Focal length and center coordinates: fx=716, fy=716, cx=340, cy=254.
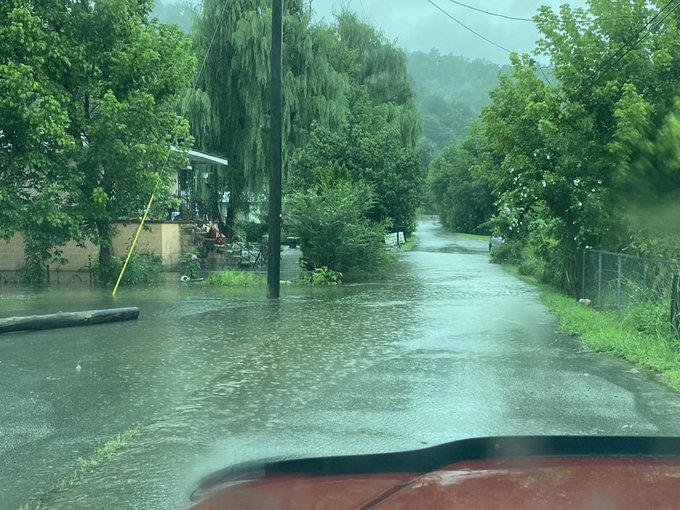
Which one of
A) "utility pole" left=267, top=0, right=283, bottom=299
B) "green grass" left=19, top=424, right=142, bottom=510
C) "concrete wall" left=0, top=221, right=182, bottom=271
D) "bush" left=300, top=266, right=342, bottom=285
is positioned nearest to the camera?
"green grass" left=19, top=424, right=142, bottom=510

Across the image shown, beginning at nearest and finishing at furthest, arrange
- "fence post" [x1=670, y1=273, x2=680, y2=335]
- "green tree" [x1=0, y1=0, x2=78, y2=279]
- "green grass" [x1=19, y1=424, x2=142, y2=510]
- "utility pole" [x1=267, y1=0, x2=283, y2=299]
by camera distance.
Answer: "green grass" [x1=19, y1=424, x2=142, y2=510] < "fence post" [x1=670, y1=273, x2=680, y2=335] < "green tree" [x1=0, y1=0, x2=78, y2=279] < "utility pole" [x1=267, y1=0, x2=283, y2=299]

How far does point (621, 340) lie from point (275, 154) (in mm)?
8590

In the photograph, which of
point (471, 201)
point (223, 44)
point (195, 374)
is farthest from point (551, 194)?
point (471, 201)

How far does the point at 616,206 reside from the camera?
48.5 ft

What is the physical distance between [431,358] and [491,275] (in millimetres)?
15056

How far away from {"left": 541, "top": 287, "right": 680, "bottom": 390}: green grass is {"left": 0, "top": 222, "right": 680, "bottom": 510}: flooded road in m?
0.27

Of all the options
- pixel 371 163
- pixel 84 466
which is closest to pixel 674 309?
pixel 84 466

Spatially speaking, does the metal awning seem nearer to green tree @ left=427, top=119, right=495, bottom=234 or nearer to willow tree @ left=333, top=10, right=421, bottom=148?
willow tree @ left=333, top=10, right=421, bottom=148

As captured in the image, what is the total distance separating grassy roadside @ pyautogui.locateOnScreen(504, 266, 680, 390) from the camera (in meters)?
8.58

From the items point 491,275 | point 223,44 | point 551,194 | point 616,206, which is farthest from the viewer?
point 223,44

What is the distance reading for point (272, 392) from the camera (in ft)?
24.7

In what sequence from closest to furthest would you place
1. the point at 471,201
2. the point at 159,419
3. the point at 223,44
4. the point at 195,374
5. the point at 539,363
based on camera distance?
the point at 159,419, the point at 195,374, the point at 539,363, the point at 223,44, the point at 471,201

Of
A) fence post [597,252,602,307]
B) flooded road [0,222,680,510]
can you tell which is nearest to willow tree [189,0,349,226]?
flooded road [0,222,680,510]

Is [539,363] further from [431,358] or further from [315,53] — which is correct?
[315,53]
